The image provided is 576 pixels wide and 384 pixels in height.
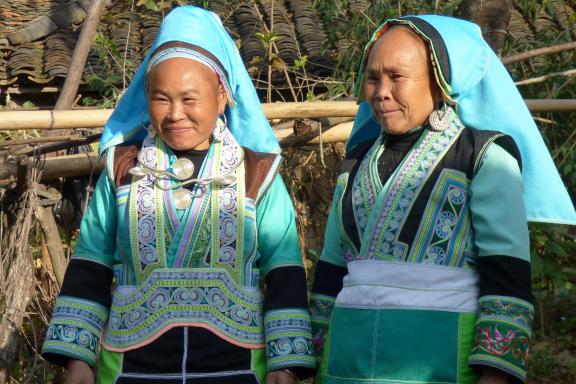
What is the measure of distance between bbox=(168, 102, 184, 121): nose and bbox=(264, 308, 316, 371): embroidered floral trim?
697 mm

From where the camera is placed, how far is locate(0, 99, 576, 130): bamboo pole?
3.63m

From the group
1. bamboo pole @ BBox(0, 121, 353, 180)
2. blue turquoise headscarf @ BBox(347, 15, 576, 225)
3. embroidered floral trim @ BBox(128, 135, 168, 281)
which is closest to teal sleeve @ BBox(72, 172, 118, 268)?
embroidered floral trim @ BBox(128, 135, 168, 281)

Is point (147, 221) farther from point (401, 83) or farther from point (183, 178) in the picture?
point (401, 83)

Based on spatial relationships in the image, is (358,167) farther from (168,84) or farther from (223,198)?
(168,84)

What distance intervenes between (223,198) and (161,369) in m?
0.59

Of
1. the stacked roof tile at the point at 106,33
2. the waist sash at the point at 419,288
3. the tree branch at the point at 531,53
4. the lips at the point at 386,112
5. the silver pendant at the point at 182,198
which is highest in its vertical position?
the stacked roof tile at the point at 106,33

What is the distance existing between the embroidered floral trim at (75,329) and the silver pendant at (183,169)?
51 cm

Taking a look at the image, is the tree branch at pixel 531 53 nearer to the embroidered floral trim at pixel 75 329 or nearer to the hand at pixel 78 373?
the embroidered floral trim at pixel 75 329

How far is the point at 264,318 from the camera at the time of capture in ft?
10.6

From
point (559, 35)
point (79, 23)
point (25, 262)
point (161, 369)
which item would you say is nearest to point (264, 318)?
point (161, 369)

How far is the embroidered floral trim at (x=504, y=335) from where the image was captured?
282 cm

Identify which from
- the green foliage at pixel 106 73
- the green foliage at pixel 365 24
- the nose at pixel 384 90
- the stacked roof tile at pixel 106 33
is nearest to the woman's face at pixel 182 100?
the nose at pixel 384 90

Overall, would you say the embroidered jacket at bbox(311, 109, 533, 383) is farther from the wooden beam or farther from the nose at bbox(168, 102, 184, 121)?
the wooden beam

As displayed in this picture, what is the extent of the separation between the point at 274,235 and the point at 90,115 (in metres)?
0.97
